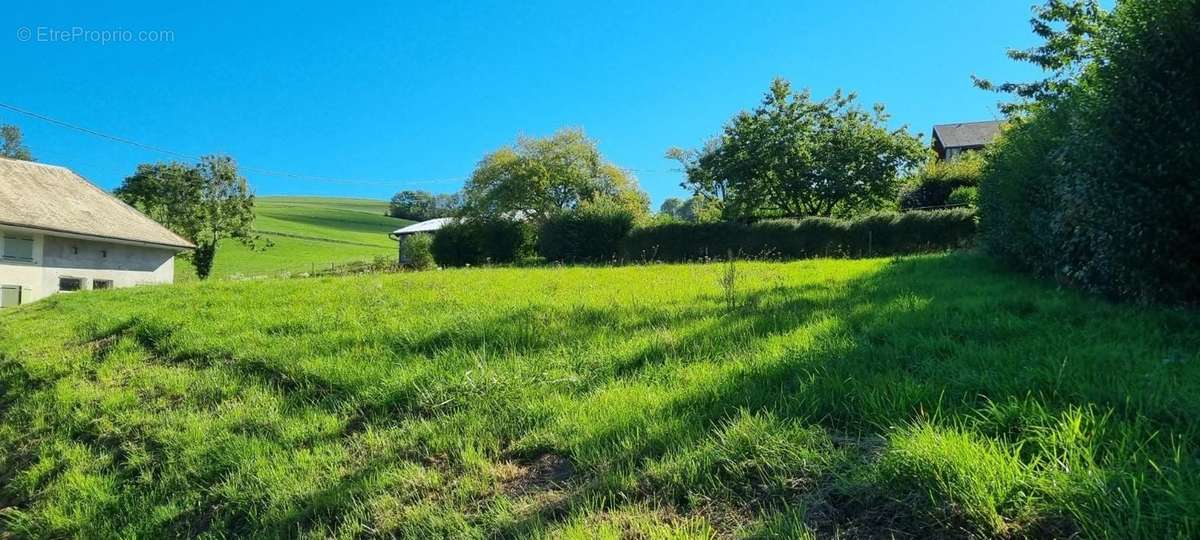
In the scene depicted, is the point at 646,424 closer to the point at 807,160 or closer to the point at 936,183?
the point at 807,160

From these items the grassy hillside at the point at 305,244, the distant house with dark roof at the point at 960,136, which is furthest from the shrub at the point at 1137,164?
the distant house with dark roof at the point at 960,136

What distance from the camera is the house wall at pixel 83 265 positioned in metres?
24.4

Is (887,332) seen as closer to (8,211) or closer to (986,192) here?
(986,192)

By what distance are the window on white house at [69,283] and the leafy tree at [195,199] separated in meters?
10.8

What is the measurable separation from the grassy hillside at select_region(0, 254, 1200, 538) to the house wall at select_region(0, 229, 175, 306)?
81.1ft

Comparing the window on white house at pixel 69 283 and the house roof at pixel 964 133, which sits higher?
the house roof at pixel 964 133

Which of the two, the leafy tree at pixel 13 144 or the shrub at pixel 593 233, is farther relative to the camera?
the leafy tree at pixel 13 144

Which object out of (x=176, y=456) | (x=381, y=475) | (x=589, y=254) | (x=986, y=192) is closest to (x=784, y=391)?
(x=381, y=475)

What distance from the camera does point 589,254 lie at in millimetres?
23188

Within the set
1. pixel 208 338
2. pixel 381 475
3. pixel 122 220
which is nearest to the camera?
pixel 381 475

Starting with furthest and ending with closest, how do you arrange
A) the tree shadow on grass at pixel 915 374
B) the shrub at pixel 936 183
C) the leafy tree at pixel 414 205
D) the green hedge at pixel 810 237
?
1. the leafy tree at pixel 414 205
2. the shrub at pixel 936 183
3. the green hedge at pixel 810 237
4. the tree shadow on grass at pixel 915 374

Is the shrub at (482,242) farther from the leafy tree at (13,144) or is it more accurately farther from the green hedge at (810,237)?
the leafy tree at (13,144)

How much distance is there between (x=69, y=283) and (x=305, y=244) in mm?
28623

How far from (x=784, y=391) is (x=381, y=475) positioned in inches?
82.2
